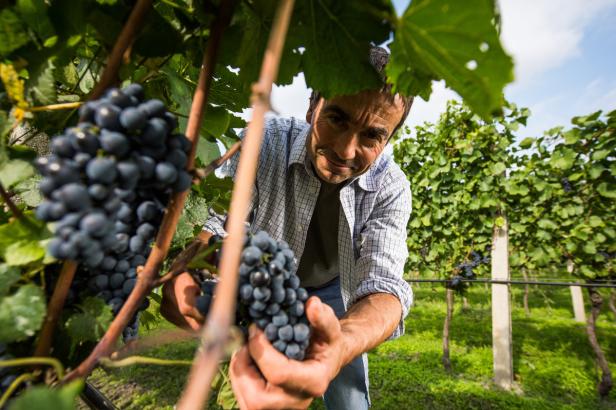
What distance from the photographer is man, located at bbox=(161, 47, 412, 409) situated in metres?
0.87

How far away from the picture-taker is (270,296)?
85 cm

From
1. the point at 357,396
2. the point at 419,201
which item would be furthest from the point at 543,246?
the point at 357,396

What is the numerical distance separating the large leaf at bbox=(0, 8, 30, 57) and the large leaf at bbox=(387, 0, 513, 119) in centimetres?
66

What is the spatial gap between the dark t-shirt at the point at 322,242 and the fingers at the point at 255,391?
173cm

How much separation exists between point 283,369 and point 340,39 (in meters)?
0.73

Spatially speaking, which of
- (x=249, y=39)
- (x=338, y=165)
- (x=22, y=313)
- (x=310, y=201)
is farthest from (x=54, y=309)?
(x=310, y=201)

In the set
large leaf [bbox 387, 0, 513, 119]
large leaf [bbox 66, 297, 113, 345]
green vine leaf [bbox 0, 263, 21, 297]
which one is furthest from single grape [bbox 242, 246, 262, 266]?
large leaf [bbox 387, 0, 513, 119]

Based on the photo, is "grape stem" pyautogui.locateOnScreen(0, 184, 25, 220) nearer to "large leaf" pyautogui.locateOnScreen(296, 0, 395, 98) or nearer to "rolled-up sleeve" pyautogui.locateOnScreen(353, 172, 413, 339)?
"large leaf" pyautogui.locateOnScreen(296, 0, 395, 98)

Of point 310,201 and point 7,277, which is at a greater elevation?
point 310,201

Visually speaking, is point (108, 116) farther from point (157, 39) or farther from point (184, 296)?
point (184, 296)

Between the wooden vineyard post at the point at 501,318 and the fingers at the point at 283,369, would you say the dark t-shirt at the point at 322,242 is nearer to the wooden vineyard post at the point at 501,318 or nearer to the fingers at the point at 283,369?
the fingers at the point at 283,369

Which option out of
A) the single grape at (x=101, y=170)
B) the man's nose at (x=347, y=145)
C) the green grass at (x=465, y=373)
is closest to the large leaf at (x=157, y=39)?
the single grape at (x=101, y=170)

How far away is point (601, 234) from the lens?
18.3ft

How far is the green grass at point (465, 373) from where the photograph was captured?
5.03 meters
